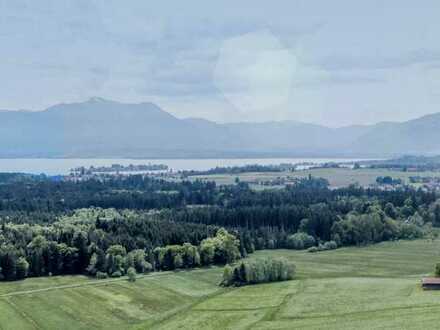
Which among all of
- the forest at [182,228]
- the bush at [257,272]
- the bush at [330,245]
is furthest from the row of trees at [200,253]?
the bush at [330,245]

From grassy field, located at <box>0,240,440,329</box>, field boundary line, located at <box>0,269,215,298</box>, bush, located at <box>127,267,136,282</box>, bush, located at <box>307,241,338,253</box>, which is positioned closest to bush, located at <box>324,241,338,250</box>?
bush, located at <box>307,241,338,253</box>

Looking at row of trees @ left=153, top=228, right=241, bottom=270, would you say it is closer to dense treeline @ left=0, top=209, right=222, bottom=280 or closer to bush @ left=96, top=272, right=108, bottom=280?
dense treeline @ left=0, top=209, right=222, bottom=280

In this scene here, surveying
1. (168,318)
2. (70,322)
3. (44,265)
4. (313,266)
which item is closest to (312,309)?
(168,318)

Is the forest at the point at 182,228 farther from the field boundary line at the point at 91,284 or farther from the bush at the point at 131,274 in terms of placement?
the bush at the point at 131,274

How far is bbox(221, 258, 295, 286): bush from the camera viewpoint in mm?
72625

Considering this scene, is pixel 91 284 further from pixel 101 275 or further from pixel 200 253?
pixel 200 253

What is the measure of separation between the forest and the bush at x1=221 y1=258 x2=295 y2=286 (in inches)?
521

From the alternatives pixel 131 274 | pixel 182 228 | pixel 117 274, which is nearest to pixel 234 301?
pixel 131 274

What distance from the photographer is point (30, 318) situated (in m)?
57.3

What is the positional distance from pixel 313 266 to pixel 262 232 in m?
24.2

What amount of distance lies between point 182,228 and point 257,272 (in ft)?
85.2

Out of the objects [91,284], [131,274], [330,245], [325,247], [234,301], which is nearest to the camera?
[234,301]

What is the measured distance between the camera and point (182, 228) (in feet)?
318

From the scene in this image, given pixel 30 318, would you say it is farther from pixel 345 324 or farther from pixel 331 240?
pixel 331 240
